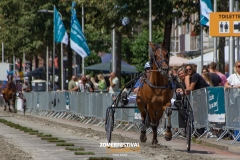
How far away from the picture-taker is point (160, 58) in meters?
16.7

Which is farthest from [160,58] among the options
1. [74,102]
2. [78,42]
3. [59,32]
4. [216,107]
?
[59,32]

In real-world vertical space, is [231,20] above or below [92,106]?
above

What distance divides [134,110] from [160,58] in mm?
9092

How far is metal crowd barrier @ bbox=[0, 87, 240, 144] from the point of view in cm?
1955

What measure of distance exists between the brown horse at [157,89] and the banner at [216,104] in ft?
9.42

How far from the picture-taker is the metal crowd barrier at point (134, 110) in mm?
19547

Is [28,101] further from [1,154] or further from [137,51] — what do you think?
[1,154]

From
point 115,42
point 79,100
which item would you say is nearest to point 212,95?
point 79,100

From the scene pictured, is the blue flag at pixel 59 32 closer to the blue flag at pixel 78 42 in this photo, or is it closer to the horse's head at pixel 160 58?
the blue flag at pixel 78 42

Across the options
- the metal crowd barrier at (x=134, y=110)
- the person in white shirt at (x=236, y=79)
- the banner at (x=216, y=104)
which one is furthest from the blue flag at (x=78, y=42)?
the person in white shirt at (x=236, y=79)

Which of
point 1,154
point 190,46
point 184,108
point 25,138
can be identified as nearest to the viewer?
point 1,154

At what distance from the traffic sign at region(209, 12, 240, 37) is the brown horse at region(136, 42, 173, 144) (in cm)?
498

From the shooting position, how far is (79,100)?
33.8 metres

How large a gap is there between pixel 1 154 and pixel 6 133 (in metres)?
7.45
